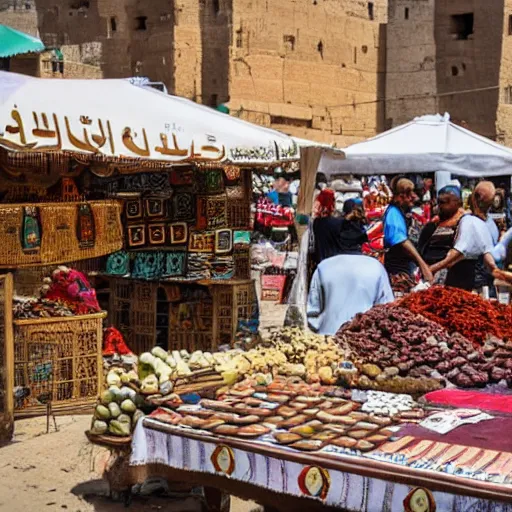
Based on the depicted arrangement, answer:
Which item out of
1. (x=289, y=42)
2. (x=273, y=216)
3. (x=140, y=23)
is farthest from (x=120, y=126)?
(x=140, y=23)

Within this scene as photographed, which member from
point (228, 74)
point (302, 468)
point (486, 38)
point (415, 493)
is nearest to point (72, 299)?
point (302, 468)

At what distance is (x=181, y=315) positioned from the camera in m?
7.47

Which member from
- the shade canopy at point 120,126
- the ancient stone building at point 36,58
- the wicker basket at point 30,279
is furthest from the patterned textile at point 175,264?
the ancient stone building at point 36,58

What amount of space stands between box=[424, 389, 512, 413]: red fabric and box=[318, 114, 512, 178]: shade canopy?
4870 millimetres

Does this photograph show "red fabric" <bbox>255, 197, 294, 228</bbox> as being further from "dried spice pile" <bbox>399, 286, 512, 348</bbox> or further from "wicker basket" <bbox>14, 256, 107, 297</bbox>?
"dried spice pile" <bbox>399, 286, 512, 348</bbox>

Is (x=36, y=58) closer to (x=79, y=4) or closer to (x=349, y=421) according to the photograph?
(x=79, y=4)

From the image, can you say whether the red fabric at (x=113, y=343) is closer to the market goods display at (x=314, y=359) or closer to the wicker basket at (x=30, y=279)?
the wicker basket at (x=30, y=279)

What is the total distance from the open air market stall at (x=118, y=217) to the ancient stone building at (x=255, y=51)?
15.8 m

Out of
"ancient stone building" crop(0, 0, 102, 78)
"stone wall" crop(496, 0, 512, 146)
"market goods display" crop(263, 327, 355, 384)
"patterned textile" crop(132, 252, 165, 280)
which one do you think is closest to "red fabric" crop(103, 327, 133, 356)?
"patterned textile" crop(132, 252, 165, 280)

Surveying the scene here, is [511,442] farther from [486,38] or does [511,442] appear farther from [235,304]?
[486,38]

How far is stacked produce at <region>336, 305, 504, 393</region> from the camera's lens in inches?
167

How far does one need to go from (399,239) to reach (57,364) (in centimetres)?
321

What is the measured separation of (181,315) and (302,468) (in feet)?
14.3

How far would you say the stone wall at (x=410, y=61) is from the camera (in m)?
25.2
